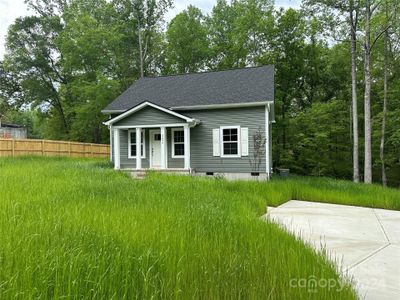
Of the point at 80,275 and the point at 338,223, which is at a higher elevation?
the point at 80,275

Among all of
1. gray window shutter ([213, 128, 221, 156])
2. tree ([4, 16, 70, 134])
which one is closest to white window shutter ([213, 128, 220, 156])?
gray window shutter ([213, 128, 221, 156])

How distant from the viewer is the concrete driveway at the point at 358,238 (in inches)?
133

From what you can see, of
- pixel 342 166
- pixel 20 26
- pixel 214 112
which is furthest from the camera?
pixel 20 26

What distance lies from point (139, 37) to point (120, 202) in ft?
87.7

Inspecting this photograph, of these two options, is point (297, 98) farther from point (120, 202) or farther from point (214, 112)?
point (120, 202)

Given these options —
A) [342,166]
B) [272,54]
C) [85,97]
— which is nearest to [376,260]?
[342,166]

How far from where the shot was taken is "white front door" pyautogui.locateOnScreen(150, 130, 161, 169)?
16516mm

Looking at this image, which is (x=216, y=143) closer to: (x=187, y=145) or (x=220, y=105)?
(x=187, y=145)

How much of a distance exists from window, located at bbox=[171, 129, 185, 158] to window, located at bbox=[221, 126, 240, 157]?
2167 mm

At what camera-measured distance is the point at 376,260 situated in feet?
13.3

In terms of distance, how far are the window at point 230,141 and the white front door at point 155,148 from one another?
3.49 m

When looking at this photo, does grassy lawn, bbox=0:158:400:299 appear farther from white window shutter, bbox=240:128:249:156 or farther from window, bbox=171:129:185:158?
window, bbox=171:129:185:158

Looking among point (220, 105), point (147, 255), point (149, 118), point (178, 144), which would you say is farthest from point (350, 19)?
point (147, 255)

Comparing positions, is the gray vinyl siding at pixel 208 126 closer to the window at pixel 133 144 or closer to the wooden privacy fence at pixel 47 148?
the window at pixel 133 144
